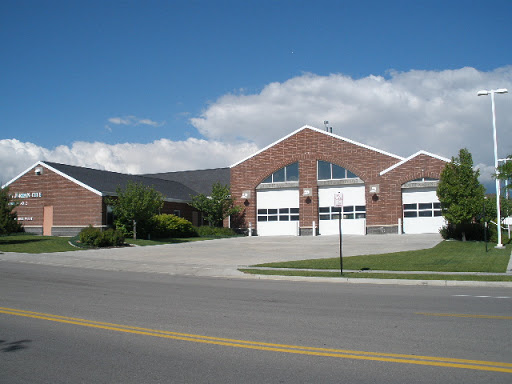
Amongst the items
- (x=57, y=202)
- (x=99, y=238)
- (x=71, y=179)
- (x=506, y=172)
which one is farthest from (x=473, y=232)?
(x=57, y=202)

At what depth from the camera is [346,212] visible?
3922 cm

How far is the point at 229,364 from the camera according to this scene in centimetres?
594

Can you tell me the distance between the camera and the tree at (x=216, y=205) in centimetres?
4153

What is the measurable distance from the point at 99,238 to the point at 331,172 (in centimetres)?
1953

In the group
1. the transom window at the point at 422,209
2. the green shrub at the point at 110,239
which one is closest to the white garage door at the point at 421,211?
the transom window at the point at 422,209

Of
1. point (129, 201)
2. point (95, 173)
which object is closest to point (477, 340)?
point (129, 201)

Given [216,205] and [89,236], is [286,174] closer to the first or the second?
[216,205]

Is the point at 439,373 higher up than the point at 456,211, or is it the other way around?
the point at 456,211

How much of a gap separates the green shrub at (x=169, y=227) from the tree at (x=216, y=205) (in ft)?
9.49

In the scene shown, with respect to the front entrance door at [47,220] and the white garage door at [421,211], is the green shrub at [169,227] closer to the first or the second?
the front entrance door at [47,220]

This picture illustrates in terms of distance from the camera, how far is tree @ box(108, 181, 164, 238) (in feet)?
105

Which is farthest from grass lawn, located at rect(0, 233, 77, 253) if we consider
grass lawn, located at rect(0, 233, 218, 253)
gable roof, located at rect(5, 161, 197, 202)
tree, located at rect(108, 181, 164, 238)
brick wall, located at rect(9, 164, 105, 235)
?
gable roof, located at rect(5, 161, 197, 202)

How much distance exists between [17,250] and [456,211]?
24464mm

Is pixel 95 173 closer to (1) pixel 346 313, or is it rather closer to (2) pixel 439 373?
(1) pixel 346 313
